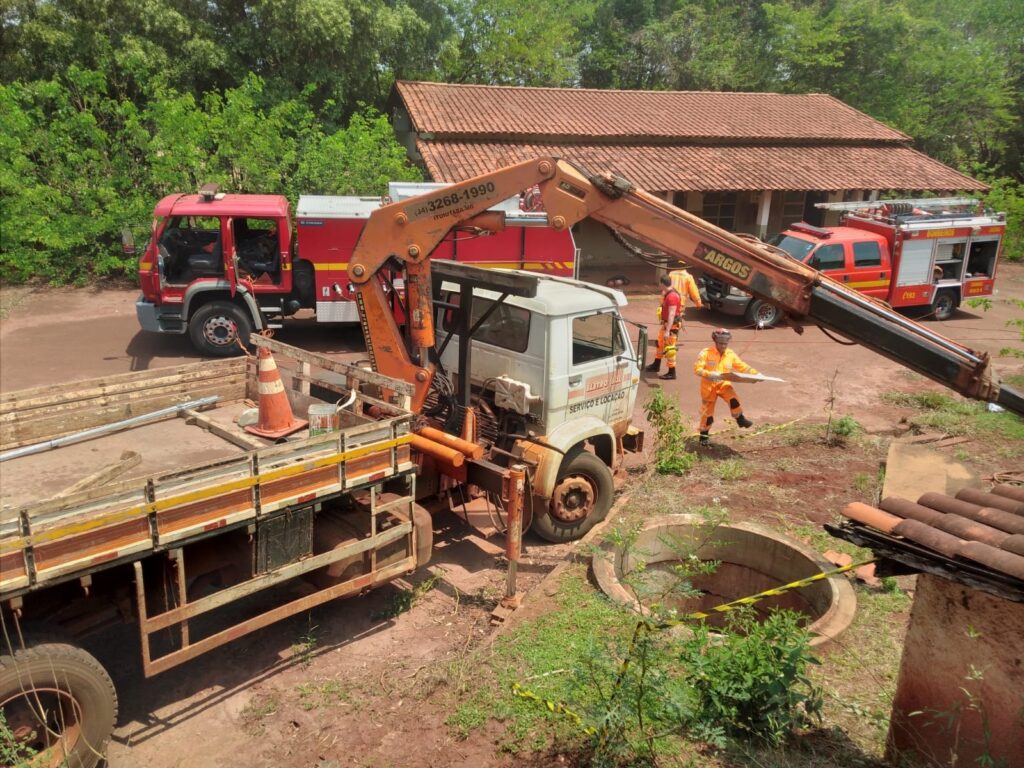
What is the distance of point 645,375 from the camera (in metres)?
12.8

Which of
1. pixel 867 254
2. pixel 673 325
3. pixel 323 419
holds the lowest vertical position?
pixel 673 325

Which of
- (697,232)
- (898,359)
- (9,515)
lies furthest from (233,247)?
(898,359)

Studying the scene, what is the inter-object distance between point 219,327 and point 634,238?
7885 mm

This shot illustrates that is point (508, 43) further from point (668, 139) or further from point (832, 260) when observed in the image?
point (832, 260)

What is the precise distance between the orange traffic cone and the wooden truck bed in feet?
0.47

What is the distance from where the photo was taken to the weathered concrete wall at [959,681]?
12.6ft

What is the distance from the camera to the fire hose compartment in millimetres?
6531

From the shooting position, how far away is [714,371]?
360 inches

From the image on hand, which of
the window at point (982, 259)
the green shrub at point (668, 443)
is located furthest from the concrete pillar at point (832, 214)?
Result: the green shrub at point (668, 443)

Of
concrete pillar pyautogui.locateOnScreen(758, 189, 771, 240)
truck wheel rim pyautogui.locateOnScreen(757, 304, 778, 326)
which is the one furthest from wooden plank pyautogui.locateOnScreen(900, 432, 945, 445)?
concrete pillar pyautogui.locateOnScreen(758, 189, 771, 240)

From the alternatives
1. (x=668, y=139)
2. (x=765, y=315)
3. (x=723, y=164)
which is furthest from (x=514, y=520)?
(x=668, y=139)

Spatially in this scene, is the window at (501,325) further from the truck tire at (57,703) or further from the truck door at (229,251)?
the truck door at (229,251)

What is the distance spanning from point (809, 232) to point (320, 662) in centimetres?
1365

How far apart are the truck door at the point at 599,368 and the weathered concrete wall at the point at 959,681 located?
3.50 meters
